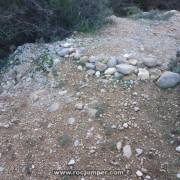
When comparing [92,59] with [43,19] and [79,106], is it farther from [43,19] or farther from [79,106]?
[43,19]

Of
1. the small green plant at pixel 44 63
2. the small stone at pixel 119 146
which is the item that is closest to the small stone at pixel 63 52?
the small green plant at pixel 44 63

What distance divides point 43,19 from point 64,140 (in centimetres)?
204

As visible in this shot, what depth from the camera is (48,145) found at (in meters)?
3.07

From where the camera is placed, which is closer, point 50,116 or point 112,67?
point 50,116

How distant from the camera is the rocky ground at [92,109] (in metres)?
2.88

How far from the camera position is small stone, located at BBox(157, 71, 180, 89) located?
135 inches

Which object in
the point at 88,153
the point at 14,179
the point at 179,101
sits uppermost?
the point at 179,101

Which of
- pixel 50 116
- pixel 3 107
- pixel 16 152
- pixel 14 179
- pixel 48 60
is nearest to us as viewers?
pixel 14 179

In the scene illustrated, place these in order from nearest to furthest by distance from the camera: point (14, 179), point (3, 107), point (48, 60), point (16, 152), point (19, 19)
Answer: point (14, 179) < point (16, 152) < point (3, 107) < point (48, 60) < point (19, 19)

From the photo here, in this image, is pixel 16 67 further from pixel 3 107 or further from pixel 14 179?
pixel 14 179

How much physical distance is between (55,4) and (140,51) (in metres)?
1.30

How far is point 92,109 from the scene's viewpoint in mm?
3271

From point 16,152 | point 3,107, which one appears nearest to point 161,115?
point 16,152

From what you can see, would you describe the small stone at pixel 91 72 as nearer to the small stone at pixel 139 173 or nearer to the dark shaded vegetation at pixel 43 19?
the dark shaded vegetation at pixel 43 19
